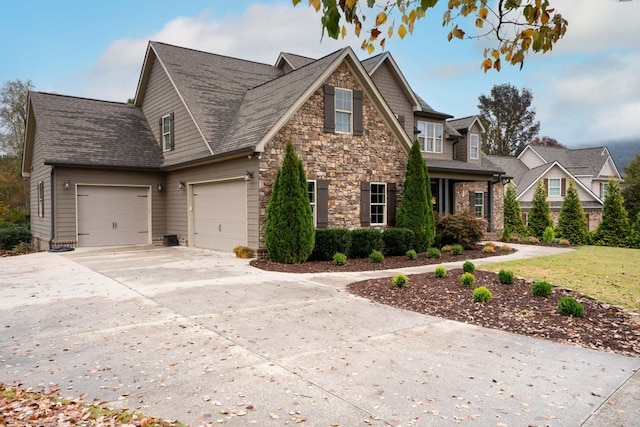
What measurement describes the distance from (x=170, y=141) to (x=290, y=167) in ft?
23.7

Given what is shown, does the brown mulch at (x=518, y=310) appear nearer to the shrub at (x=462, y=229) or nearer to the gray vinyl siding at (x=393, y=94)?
the shrub at (x=462, y=229)

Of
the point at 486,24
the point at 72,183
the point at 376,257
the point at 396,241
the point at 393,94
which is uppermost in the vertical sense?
the point at 393,94

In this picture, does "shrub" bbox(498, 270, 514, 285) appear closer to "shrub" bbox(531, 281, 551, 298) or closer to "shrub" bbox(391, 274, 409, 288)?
"shrub" bbox(531, 281, 551, 298)

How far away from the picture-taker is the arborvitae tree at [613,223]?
2061 cm

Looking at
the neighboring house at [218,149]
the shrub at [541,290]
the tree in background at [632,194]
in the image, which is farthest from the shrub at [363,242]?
the tree in background at [632,194]

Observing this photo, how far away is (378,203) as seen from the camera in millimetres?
15516

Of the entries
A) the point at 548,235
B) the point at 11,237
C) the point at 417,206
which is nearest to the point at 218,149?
the point at 417,206

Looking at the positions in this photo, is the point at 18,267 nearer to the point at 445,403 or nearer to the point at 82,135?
the point at 82,135

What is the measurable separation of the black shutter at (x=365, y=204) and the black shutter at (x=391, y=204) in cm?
92

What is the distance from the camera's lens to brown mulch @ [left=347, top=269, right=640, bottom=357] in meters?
5.78

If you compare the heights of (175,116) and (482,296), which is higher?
(175,116)

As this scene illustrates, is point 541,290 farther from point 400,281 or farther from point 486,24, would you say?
point 486,24

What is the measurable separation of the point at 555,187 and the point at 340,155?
2407cm

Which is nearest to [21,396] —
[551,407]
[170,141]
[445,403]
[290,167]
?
[445,403]
